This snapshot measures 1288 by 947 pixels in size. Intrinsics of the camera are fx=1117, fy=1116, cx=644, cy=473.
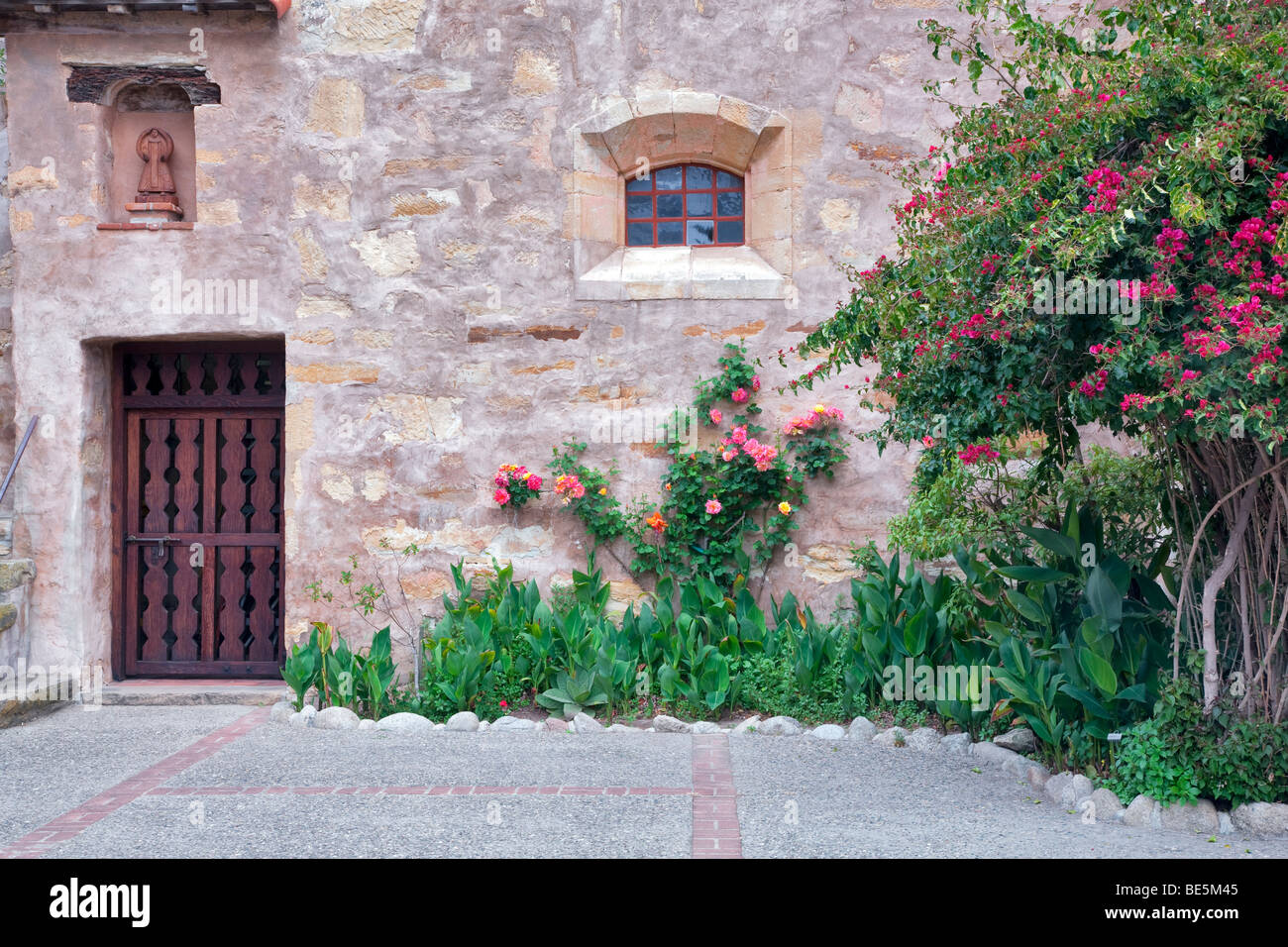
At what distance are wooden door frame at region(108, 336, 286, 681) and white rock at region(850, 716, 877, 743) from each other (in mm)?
3674

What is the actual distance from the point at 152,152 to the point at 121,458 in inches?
76.5

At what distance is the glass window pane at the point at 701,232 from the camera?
23.3ft

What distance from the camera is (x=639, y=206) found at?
7.14 metres

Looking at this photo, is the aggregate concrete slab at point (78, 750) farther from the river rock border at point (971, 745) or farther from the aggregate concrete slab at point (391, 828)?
the river rock border at point (971, 745)

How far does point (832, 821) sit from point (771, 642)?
6.71ft

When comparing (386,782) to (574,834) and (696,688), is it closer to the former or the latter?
(574,834)

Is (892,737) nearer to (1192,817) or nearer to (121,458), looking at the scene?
(1192,817)

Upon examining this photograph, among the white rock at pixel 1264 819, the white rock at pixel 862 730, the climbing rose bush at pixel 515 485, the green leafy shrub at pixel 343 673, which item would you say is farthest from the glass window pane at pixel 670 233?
the white rock at pixel 1264 819

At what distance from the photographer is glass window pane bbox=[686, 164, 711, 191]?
7133mm

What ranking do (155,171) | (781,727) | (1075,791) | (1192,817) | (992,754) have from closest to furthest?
(1192,817), (1075,791), (992,754), (781,727), (155,171)

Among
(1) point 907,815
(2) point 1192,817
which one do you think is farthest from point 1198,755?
(1) point 907,815

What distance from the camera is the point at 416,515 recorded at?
6836mm

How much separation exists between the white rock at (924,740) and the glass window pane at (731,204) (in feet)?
11.4

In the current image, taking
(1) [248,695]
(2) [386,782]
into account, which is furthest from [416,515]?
(2) [386,782]
